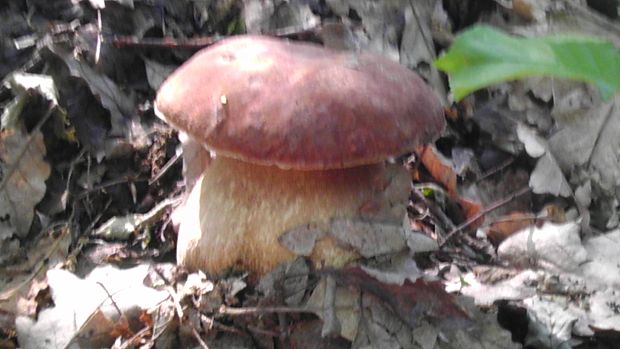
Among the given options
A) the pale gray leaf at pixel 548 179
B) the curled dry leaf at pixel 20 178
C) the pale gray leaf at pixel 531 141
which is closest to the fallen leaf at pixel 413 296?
the pale gray leaf at pixel 548 179

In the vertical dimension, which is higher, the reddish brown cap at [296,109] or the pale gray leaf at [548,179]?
the reddish brown cap at [296,109]

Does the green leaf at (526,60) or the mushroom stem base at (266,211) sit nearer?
the green leaf at (526,60)

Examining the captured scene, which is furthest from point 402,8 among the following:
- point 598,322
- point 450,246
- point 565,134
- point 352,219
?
point 598,322

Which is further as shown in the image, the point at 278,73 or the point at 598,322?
the point at 598,322

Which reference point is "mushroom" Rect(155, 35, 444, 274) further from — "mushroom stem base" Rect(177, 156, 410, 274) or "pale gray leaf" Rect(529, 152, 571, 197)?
"pale gray leaf" Rect(529, 152, 571, 197)

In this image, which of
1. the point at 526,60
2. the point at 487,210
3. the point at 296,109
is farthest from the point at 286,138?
the point at 487,210

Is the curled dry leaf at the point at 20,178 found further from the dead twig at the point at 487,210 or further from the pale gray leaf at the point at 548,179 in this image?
the pale gray leaf at the point at 548,179

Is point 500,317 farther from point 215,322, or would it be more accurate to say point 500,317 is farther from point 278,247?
point 215,322
